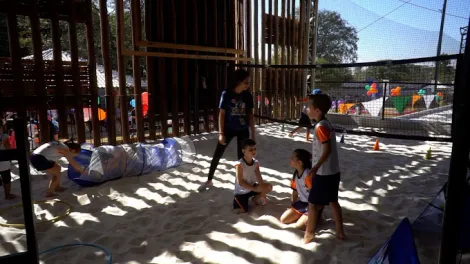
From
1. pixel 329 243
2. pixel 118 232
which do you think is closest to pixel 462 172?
pixel 329 243

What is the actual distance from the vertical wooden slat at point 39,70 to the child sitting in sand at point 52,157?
203cm

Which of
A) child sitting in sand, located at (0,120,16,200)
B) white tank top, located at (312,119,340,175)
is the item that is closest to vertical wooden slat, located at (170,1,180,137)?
child sitting in sand, located at (0,120,16,200)

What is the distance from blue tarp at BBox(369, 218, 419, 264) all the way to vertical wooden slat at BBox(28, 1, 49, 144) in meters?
6.06

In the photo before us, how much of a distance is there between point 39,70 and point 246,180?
14.9ft

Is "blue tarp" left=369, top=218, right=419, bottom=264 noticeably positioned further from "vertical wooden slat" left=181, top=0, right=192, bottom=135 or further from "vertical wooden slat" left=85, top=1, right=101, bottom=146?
"vertical wooden slat" left=181, top=0, right=192, bottom=135

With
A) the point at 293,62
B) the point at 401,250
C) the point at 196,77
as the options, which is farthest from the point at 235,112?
the point at 293,62

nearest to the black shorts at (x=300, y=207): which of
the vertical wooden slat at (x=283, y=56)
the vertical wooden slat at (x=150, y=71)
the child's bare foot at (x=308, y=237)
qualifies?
the child's bare foot at (x=308, y=237)

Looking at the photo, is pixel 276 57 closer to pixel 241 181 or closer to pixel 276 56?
pixel 276 56

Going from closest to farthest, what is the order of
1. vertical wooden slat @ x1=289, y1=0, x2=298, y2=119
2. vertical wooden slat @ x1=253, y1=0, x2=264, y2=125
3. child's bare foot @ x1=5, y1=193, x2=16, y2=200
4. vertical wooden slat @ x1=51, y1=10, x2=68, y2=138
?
child's bare foot @ x1=5, y1=193, x2=16, y2=200 → vertical wooden slat @ x1=51, y1=10, x2=68, y2=138 → vertical wooden slat @ x1=253, y1=0, x2=264, y2=125 → vertical wooden slat @ x1=289, y1=0, x2=298, y2=119

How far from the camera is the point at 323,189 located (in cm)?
296

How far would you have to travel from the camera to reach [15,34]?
592cm

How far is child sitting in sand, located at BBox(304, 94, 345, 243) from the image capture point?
288 centimetres

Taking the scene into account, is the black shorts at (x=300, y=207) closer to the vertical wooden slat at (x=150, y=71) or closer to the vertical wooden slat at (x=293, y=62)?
the vertical wooden slat at (x=150, y=71)

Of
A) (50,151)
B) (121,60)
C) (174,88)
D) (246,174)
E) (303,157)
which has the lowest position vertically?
(246,174)
